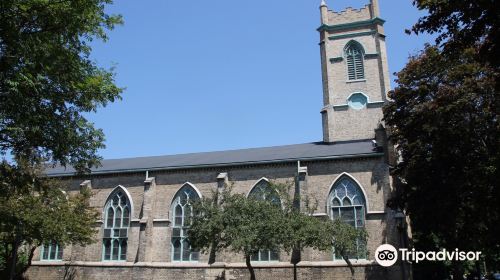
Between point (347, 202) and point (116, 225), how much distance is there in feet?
49.6

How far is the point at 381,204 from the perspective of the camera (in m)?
24.3

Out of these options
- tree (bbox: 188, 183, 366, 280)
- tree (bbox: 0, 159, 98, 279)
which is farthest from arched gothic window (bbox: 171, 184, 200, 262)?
tree (bbox: 188, 183, 366, 280)

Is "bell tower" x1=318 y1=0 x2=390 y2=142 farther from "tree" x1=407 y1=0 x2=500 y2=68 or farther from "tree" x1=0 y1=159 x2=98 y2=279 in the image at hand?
"tree" x1=407 y1=0 x2=500 y2=68

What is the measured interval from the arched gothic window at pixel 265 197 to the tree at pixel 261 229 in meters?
1.19

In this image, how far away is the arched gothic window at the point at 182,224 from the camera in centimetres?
2697

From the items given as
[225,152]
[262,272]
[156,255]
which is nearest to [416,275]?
[262,272]

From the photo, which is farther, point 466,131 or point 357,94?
point 357,94

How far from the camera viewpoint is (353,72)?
110ft

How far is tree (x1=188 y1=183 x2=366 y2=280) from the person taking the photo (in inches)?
792

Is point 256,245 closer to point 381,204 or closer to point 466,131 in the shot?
point 381,204

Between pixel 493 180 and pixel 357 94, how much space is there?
51.6ft

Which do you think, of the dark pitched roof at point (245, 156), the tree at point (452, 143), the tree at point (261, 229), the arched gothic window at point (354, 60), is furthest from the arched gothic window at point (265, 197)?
the arched gothic window at point (354, 60)

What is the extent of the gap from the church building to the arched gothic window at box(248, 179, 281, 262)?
9cm

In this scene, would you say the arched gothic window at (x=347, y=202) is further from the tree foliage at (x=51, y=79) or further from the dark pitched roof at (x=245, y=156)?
the tree foliage at (x=51, y=79)
